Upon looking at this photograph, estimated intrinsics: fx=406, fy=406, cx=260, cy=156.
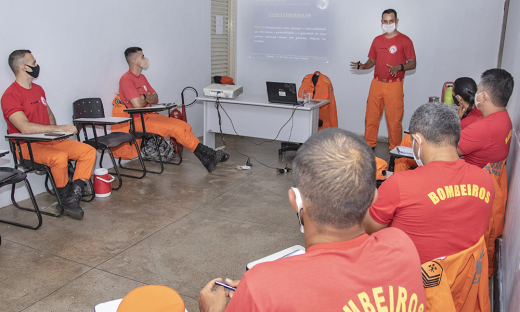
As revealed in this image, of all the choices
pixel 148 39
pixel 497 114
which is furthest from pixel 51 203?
pixel 497 114

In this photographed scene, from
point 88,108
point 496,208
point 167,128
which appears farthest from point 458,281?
point 88,108

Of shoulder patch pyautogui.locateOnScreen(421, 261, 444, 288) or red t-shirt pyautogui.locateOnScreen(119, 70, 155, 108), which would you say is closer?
shoulder patch pyautogui.locateOnScreen(421, 261, 444, 288)

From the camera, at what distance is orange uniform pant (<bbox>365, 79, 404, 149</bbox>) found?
550cm

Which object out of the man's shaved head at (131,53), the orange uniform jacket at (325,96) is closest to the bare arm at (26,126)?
the man's shaved head at (131,53)

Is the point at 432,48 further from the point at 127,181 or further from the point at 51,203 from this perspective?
the point at 51,203

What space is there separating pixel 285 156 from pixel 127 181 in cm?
217

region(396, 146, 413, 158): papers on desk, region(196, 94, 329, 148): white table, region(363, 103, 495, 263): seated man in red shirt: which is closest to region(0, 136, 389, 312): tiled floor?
region(196, 94, 329, 148): white table

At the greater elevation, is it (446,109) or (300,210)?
(446,109)

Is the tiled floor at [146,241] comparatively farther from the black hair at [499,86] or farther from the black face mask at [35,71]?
the black hair at [499,86]

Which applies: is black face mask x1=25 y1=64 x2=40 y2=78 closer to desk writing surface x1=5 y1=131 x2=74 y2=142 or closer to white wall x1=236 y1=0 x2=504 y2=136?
desk writing surface x1=5 y1=131 x2=74 y2=142

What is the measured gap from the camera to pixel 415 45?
6.08 m

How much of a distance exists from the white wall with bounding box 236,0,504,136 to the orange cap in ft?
19.1

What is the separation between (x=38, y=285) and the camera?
2.53m

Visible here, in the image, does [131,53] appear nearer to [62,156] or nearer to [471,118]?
[62,156]
